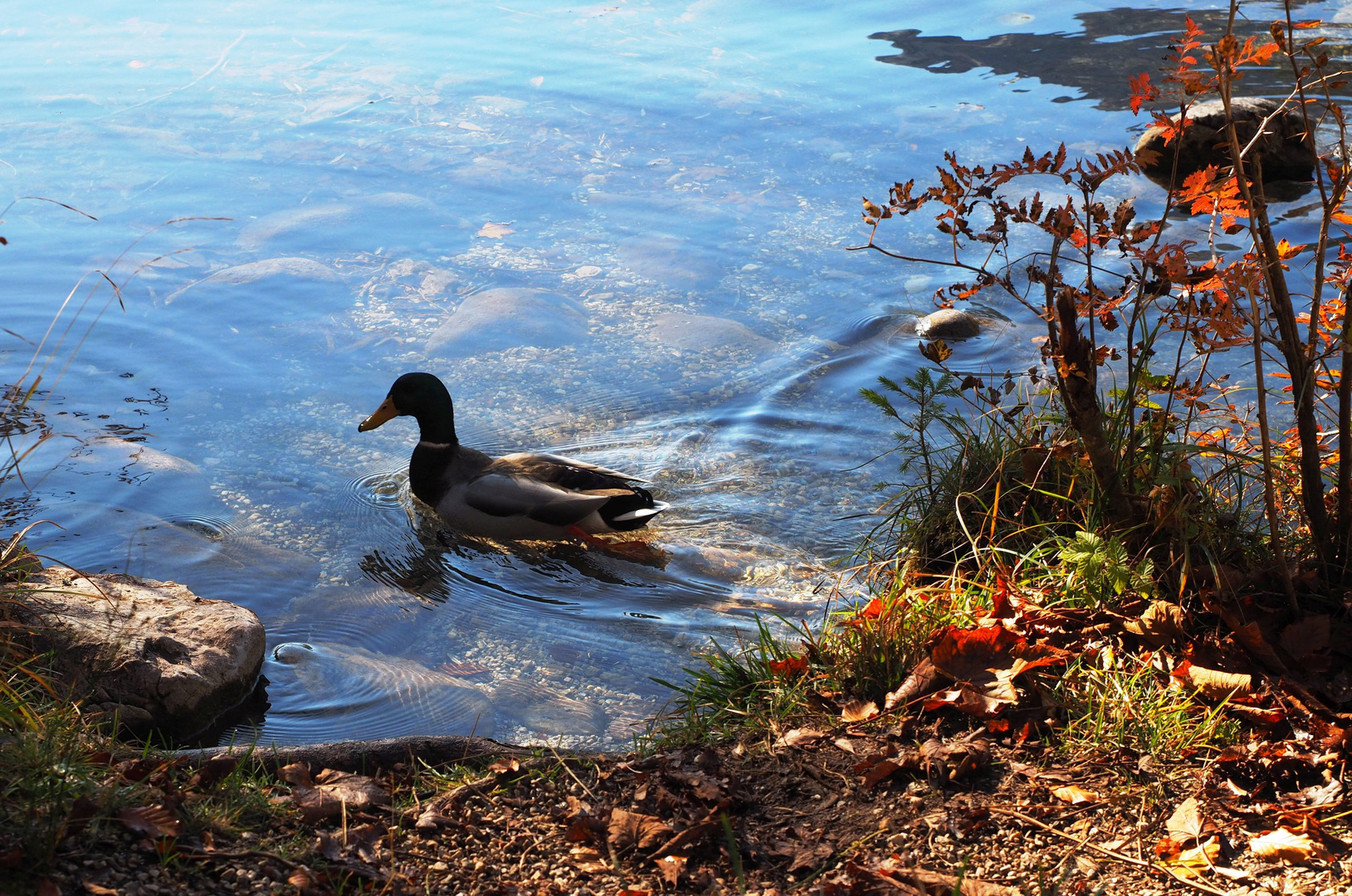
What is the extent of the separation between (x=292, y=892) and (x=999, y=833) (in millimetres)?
1578

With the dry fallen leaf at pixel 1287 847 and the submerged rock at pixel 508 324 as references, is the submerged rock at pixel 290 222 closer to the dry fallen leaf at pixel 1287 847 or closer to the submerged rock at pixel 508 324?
the submerged rock at pixel 508 324

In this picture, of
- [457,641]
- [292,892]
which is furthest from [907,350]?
[292,892]

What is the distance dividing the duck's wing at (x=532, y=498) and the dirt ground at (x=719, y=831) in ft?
8.01

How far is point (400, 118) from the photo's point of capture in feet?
35.5

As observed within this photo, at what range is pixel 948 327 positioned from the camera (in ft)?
24.0

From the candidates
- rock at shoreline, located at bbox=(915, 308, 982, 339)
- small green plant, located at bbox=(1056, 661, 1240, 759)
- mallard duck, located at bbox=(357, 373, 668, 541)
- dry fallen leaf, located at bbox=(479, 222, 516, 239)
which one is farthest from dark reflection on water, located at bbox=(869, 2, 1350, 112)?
small green plant, located at bbox=(1056, 661, 1240, 759)

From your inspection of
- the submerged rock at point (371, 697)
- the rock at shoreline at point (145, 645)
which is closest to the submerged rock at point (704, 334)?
the submerged rock at point (371, 697)

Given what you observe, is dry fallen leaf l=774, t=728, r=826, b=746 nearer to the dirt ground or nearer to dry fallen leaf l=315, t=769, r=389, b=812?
the dirt ground

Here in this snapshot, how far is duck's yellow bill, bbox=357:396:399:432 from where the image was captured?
6059 millimetres

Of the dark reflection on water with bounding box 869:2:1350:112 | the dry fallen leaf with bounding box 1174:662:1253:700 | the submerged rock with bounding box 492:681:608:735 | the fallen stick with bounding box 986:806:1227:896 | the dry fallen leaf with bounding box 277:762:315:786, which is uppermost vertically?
the dark reflection on water with bounding box 869:2:1350:112

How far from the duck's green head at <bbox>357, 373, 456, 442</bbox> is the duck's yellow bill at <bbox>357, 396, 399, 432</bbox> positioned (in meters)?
0.03

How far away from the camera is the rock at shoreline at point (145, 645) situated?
3.75m

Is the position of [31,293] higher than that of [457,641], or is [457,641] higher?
[31,293]

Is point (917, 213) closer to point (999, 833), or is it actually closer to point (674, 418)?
point (674, 418)
